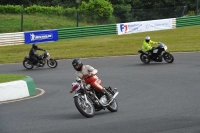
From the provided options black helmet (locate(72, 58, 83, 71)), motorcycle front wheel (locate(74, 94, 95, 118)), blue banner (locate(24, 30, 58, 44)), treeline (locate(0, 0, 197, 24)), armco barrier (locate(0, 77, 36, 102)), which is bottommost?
blue banner (locate(24, 30, 58, 44))

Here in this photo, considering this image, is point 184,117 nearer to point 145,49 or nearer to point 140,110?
point 140,110

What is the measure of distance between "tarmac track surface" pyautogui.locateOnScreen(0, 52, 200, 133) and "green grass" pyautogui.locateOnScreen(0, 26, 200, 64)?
7.23 metres

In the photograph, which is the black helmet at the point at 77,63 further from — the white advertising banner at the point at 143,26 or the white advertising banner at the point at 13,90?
the white advertising banner at the point at 143,26

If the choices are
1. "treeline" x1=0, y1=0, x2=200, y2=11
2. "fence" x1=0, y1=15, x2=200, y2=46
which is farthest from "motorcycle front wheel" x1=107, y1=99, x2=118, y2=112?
"treeline" x1=0, y1=0, x2=200, y2=11

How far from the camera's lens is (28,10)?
158 ft

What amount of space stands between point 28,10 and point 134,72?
93.6 ft

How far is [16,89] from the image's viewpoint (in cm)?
1541

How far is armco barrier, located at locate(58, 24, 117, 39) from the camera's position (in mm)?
39125

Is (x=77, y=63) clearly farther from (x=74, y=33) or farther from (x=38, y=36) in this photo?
(x=74, y=33)

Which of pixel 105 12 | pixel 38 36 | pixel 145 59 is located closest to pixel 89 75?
pixel 145 59

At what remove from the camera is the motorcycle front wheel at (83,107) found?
36.9ft

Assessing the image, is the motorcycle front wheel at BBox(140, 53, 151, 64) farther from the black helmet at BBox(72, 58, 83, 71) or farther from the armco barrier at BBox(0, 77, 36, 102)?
the black helmet at BBox(72, 58, 83, 71)

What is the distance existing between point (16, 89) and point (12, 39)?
22.6 metres

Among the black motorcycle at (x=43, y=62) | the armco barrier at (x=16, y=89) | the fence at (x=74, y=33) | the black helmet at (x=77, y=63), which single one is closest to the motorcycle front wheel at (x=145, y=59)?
the black motorcycle at (x=43, y=62)
